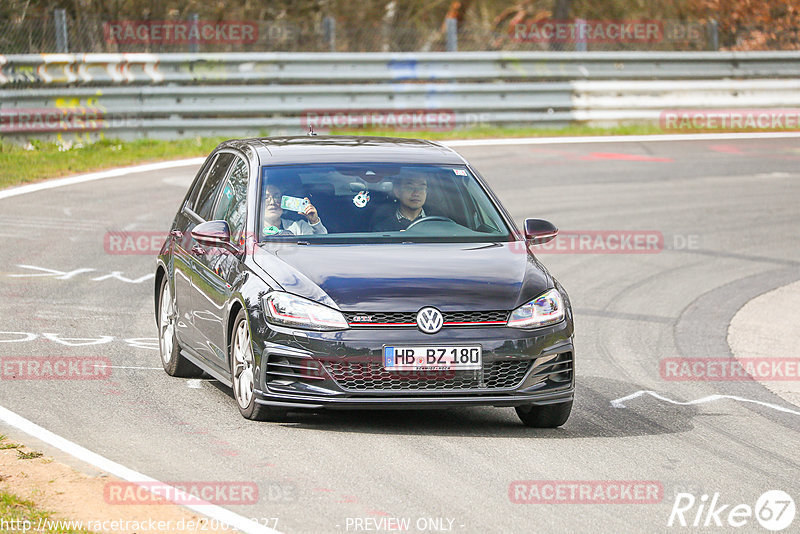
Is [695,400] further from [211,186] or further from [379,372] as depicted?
[211,186]

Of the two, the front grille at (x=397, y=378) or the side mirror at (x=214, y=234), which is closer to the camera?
the front grille at (x=397, y=378)

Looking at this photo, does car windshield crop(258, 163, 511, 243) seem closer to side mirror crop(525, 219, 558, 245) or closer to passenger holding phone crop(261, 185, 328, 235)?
passenger holding phone crop(261, 185, 328, 235)

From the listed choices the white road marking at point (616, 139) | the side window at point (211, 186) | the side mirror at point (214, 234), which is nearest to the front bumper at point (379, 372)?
the side mirror at point (214, 234)

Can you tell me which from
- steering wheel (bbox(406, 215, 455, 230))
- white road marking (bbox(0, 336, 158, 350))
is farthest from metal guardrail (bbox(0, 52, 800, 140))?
steering wheel (bbox(406, 215, 455, 230))

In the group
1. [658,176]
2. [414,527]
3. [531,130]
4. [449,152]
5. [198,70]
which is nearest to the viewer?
[414,527]

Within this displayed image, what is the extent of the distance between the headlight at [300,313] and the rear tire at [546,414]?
133 cm

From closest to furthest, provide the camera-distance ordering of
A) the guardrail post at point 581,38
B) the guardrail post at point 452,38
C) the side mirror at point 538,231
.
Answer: the side mirror at point 538,231
the guardrail post at point 452,38
the guardrail post at point 581,38

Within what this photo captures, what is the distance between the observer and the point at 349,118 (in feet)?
78.6

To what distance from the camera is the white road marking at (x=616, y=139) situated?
954 inches

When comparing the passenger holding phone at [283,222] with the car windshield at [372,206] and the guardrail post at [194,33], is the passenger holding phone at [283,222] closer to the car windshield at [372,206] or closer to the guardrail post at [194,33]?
the car windshield at [372,206]

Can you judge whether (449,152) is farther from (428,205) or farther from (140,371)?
(140,371)

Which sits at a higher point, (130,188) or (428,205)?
(428,205)

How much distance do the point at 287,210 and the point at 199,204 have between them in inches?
51.3

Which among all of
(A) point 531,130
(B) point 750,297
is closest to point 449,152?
(B) point 750,297
